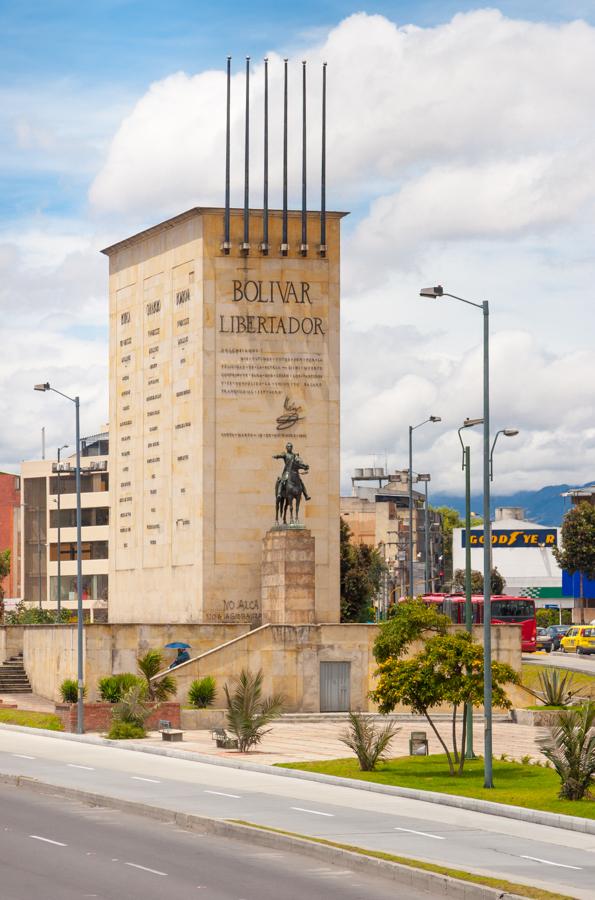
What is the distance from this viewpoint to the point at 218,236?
6250 centimetres

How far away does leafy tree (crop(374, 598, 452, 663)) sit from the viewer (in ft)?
121

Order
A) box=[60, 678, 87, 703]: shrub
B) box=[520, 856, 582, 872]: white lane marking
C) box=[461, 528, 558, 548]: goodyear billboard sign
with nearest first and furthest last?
box=[520, 856, 582, 872]: white lane marking
box=[60, 678, 87, 703]: shrub
box=[461, 528, 558, 548]: goodyear billboard sign

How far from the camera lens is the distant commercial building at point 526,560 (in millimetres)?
147250

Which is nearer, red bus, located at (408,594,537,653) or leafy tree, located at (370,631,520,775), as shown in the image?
leafy tree, located at (370,631,520,775)

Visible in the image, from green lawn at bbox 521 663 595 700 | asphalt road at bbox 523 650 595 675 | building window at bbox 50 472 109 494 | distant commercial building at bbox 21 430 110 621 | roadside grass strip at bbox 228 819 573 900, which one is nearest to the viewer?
roadside grass strip at bbox 228 819 573 900

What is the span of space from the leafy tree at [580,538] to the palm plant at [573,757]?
298ft

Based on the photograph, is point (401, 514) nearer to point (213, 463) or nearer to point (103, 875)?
point (213, 463)

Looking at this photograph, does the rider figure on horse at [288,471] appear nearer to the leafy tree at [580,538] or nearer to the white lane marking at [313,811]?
the white lane marking at [313,811]

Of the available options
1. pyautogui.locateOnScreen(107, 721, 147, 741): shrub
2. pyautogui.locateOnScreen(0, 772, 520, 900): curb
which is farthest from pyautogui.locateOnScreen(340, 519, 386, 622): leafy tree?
pyautogui.locateOnScreen(0, 772, 520, 900): curb

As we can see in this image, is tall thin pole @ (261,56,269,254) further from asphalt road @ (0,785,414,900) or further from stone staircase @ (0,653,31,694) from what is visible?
asphalt road @ (0,785,414,900)

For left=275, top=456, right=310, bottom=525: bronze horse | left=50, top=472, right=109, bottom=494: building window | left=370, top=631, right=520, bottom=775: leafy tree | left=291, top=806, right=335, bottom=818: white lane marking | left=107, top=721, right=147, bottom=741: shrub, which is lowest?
left=107, top=721, right=147, bottom=741: shrub

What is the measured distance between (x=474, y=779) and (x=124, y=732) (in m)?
14.1

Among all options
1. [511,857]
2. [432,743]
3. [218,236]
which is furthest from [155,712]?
[511,857]

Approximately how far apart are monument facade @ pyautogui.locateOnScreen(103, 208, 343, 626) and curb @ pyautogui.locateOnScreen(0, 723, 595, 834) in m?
14.5
